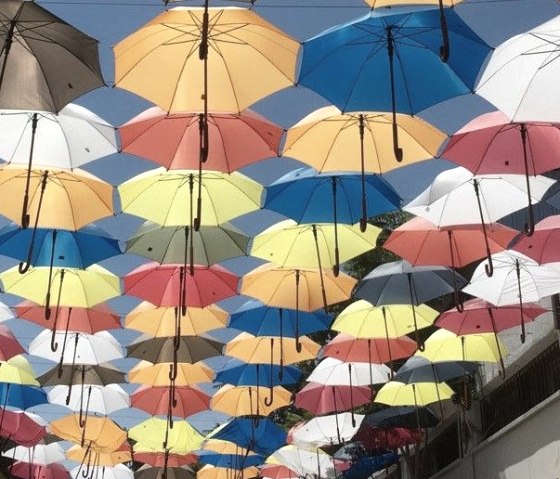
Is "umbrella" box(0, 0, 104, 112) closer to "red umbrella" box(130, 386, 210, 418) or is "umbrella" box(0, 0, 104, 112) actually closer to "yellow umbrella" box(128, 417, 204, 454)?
"red umbrella" box(130, 386, 210, 418)

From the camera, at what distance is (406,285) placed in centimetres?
1097

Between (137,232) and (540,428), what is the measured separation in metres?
5.43

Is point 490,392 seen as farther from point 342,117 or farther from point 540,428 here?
point 342,117

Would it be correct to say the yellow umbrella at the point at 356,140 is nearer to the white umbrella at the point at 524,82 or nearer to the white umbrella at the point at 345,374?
the white umbrella at the point at 524,82

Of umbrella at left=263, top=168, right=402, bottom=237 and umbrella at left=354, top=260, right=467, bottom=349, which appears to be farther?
umbrella at left=354, top=260, right=467, bottom=349

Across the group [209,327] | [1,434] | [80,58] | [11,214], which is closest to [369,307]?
[209,327]

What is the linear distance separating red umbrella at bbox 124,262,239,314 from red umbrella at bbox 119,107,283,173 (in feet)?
8.88

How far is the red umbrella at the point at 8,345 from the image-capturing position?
39.4ft

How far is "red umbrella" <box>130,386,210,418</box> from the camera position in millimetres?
15125

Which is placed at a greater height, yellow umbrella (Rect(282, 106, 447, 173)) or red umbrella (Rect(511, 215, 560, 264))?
yellow umbrella (Rect(282, 106, 447, 173))

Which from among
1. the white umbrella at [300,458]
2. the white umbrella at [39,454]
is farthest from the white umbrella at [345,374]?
the white umbrella at [39,454]

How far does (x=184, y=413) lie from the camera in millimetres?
15344

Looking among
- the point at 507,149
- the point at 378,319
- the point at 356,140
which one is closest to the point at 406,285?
the point at 378,319

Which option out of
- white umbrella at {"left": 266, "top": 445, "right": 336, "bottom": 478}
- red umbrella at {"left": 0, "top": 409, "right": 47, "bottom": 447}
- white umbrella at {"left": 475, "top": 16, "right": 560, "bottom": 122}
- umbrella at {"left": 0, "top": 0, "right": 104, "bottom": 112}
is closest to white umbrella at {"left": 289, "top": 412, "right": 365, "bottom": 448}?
white umbrella at {"left": 266, "top": 445, "right": 336, "bottom": 478}
